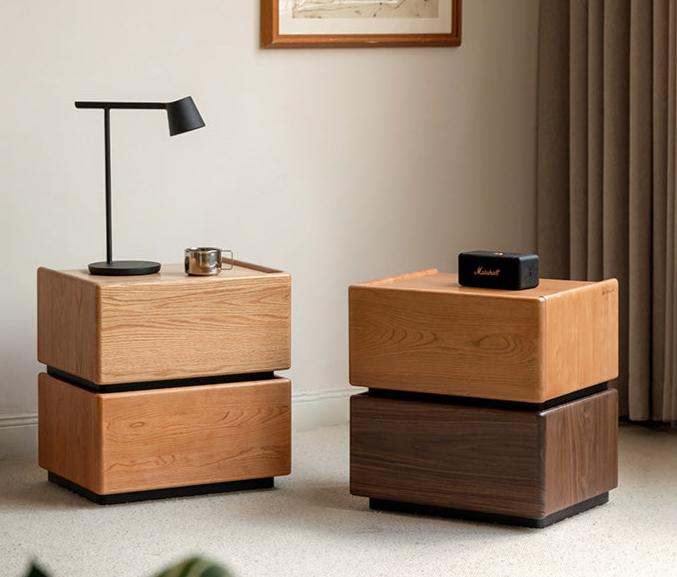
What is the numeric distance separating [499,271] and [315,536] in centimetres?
63

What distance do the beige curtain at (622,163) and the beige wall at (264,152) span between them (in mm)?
96

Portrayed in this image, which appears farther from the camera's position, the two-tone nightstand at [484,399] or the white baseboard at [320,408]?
the white baseboard at [320,408]

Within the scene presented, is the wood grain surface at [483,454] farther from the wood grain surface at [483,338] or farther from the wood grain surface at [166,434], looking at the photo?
the wood grain surface at [166,434]

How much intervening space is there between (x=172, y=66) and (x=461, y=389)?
1.26 m

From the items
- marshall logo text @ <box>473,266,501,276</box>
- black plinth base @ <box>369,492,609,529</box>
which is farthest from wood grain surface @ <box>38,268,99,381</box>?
marshall logo text @ <box>473,266,501,276</box>

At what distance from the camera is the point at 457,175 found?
320cm

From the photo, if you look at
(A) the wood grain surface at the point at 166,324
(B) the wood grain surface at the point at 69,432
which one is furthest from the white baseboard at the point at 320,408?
(B) the wood grain surface at the point at 69,432

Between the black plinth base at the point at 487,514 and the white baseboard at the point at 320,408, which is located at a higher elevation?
the white baseboard at the point at 320,408

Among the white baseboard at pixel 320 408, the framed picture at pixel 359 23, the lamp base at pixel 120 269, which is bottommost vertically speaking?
the white baseboard at pixel 320 408

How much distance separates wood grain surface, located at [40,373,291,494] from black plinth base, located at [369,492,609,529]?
0.30 meters

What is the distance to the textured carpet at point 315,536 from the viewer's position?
190 cm

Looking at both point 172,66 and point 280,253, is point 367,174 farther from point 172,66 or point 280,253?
point 172,66

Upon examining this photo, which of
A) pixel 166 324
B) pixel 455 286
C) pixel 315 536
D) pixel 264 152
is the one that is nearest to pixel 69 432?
pixel 166 324

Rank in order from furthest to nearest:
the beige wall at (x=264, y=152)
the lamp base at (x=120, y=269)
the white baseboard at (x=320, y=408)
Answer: the white baseboard at (x=320, y=408), the beige wall at (x=264, y=152), the lamp base at (x=120, y=269)
